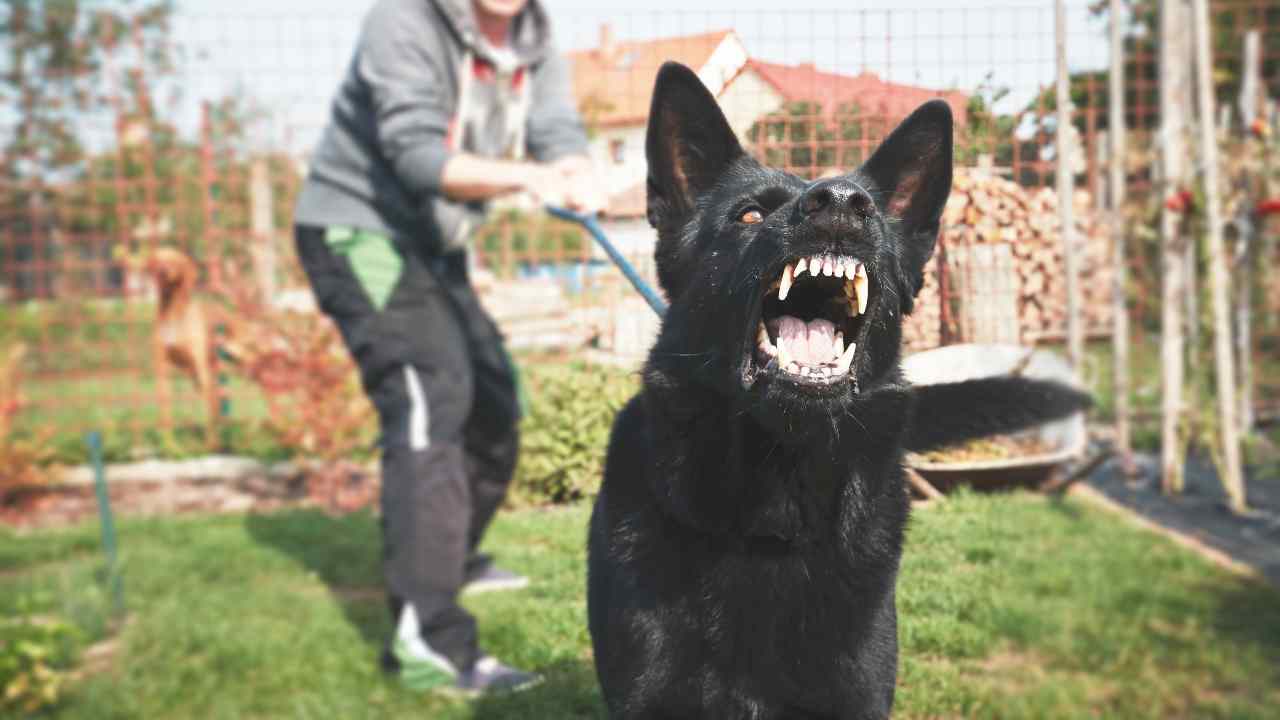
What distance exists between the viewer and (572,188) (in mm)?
2404

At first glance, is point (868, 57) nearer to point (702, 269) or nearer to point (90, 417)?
point (702, 269)

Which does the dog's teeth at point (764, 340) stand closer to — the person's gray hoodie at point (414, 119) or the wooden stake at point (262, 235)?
the person's gray hoodie at point (414, 119)

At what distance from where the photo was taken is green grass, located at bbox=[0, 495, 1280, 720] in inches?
76.7

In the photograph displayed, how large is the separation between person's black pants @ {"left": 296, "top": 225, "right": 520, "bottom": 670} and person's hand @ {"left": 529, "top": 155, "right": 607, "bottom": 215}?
0.72 metres

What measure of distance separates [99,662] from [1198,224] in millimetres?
5192

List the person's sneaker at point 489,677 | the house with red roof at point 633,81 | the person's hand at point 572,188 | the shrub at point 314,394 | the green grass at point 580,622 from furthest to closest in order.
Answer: the shrub at point 314,394 → the person's sneaker at point 489,677 → the person's hand at point 572,188 → the green grass at point 580,622 → the house with red roof at point 633,81

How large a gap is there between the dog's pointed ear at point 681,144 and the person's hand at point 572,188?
68 centimetres

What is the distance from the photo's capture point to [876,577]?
5.13ft

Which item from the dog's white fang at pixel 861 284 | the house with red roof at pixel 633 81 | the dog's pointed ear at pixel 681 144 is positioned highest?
the house with red roof at pixel 633 81

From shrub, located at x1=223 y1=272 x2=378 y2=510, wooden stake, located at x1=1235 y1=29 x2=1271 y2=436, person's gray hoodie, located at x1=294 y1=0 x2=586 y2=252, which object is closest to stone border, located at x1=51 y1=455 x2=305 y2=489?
shrub, located at x1=223 y1=272 x2=378 y2=510

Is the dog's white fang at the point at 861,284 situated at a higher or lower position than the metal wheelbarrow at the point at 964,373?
higher

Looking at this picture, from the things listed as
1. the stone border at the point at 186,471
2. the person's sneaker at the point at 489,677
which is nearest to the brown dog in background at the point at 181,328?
the stone border at the point at 186,471

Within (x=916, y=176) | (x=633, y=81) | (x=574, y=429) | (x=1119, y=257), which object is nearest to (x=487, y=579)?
(x=574, y=429)

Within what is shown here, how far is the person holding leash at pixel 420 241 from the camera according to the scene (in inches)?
114
